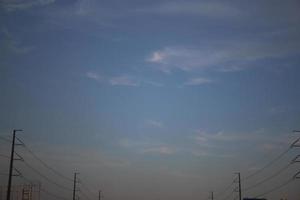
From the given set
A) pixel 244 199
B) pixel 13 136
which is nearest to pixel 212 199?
pixel 244 199

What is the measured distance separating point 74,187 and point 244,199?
51.9 meters

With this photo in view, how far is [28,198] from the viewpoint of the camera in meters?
166

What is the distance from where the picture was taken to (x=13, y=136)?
69.3 metres

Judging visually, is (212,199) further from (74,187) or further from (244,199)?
(74,187)

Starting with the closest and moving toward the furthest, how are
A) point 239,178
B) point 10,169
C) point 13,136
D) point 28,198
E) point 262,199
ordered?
point 10,169 < point 13,136 < point 239,178 < point 262,199 < point 28,198

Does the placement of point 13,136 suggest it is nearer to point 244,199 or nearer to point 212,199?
point 244,199

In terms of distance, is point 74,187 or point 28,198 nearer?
point 74,187

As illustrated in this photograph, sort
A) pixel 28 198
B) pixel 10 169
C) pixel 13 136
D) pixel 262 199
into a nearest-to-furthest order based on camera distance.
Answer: pixel 10 169 < pixel 13 136 < pixel 262 199 < pixel 28 198

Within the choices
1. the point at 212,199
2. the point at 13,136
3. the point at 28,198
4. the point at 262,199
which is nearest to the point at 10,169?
the point at 13,136

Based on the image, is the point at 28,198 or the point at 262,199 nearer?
the point at 262,199

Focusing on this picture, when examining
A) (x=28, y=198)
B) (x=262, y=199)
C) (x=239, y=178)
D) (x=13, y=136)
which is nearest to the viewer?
(x=13, y=136)

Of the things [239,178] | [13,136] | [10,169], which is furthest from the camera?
[239,178]

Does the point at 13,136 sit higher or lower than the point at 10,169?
higher

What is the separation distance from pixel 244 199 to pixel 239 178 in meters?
27.2
